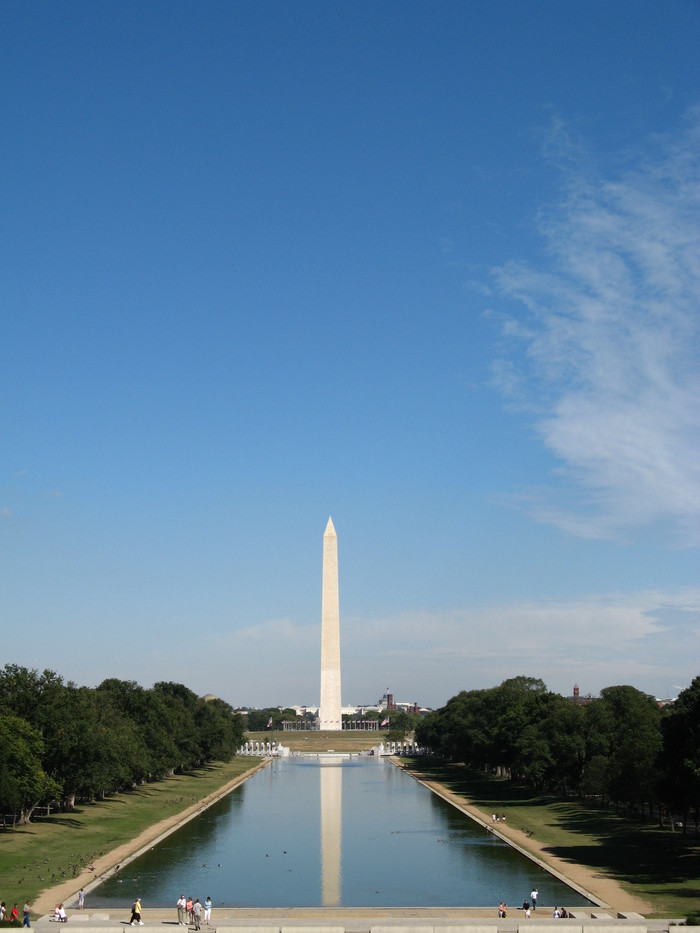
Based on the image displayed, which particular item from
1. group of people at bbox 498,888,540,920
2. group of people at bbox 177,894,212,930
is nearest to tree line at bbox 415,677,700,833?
group of people at bbox 498,888,540,920

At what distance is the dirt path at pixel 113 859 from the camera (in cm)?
3541

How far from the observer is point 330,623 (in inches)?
5640

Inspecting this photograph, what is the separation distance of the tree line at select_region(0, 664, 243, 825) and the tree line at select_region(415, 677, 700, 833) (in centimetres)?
2930

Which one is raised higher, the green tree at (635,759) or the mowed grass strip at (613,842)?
the green tree at (635,759)

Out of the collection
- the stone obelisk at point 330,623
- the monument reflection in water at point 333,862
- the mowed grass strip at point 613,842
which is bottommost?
the monument reflection in water at point 333,862

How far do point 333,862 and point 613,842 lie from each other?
14.8 metres

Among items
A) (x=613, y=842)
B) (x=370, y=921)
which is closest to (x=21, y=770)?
(x=370, y=921)

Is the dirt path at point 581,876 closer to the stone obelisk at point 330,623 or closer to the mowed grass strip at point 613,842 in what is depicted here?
the mowed grass strip at point 613,842

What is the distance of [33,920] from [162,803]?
1588 inches

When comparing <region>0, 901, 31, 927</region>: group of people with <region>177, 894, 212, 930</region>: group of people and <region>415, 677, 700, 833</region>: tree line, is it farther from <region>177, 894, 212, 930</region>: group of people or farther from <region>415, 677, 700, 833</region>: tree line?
<region>415, 677, 700, 833</region>: tree line

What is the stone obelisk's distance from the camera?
14038cm

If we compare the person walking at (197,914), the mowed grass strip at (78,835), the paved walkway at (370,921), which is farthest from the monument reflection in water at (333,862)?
the person walking at (197,914)

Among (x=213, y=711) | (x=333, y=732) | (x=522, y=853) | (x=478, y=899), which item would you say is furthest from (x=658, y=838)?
(x=333, y=732)

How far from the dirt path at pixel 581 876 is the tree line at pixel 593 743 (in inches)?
237
